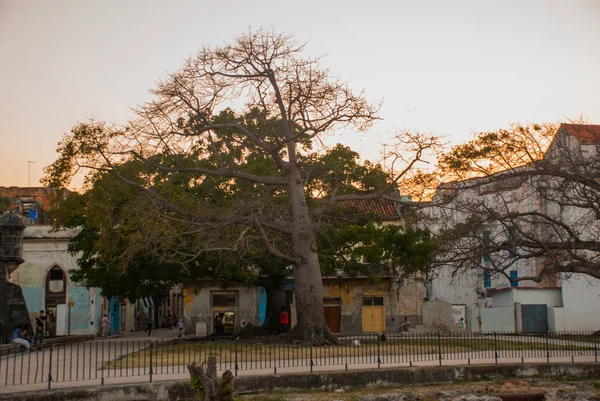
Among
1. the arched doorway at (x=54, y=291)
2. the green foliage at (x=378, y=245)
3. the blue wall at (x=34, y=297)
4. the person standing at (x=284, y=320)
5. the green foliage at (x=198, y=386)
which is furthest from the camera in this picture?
the arched doorway at (x=54, y=291)

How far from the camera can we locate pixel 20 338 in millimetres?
27797

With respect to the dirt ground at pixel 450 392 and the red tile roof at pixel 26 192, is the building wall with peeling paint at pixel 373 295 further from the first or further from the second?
the dirt ground at pixel 450 392

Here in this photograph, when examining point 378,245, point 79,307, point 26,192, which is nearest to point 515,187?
point 378,245

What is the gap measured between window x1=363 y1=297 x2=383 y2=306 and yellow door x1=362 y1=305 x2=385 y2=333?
0.65ft

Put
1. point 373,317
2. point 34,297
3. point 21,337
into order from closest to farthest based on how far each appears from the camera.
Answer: point 21,337
point 373,317
point 34,297

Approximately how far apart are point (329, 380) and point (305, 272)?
30.7ft

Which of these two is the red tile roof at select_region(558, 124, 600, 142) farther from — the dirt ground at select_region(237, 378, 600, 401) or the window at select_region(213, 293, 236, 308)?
the window at select_region(213, 293, 236, 308)

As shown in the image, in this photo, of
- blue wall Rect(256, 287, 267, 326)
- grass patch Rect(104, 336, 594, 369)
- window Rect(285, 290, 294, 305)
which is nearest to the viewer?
grass patch Rect(104, 336, 594, 369)

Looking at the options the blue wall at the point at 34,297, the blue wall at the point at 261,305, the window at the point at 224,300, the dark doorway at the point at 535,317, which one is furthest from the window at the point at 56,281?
the dark doorway at the point at 535,317

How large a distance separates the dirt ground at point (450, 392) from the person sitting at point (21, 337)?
487 inches

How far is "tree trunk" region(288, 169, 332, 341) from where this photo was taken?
27297 mm

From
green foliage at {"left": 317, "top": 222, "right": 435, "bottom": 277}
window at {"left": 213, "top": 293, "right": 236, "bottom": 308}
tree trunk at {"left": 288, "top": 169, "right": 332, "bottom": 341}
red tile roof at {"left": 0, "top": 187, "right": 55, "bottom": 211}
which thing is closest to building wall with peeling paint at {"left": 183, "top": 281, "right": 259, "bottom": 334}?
window at {"left": 213, "top": 293, "right": 236, "bottom": 308}

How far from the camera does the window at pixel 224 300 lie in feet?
152

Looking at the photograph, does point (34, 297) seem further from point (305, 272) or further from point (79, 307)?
point (305, 272)
